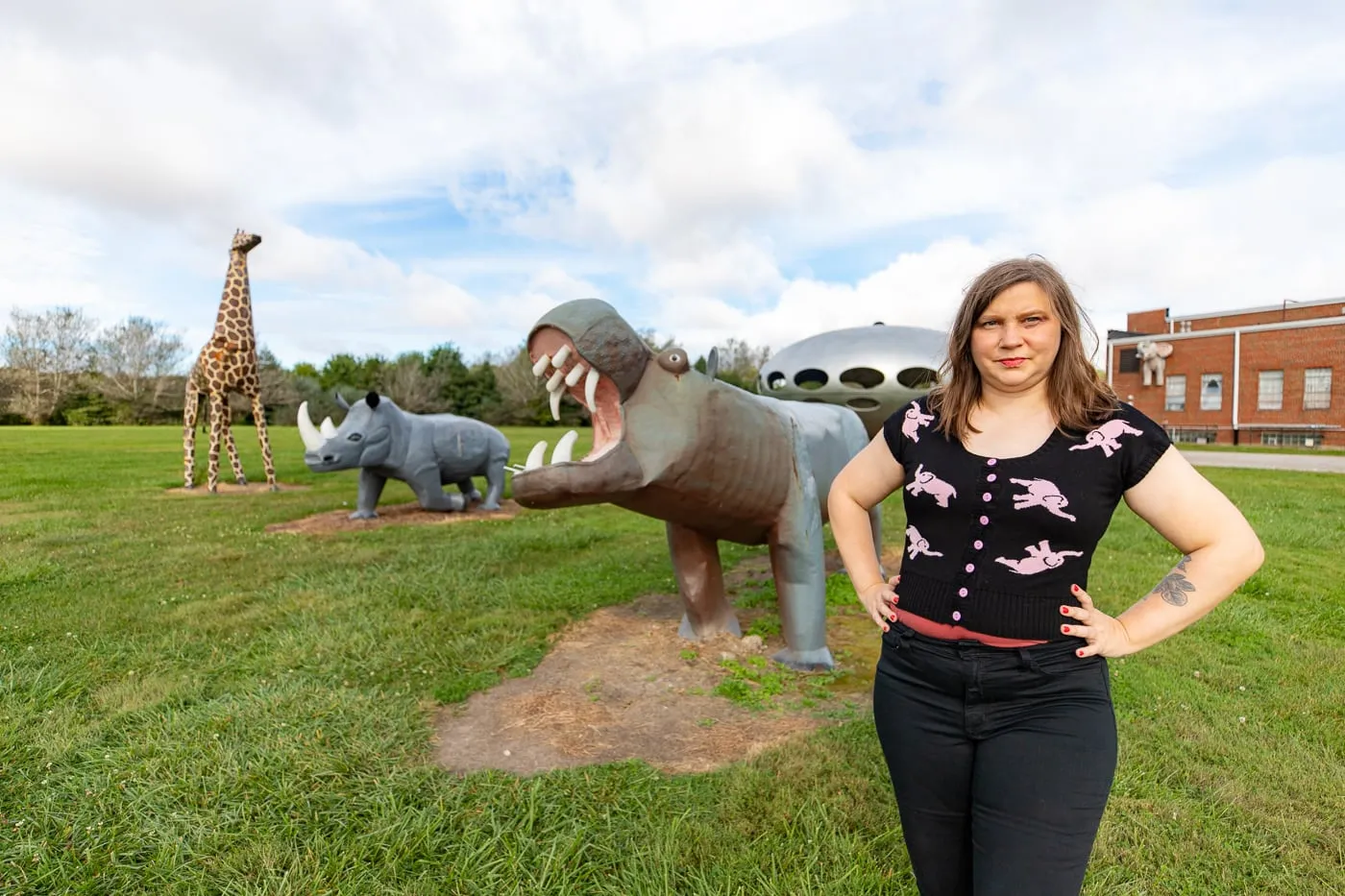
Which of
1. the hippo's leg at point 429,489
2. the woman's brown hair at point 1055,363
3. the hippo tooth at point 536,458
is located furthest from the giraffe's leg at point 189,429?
the woman's brown hair at point 1055,363

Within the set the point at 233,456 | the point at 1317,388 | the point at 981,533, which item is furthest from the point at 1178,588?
the point at 1317,388

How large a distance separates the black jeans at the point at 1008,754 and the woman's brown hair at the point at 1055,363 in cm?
44

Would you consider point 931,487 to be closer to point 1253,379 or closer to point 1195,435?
point 1253,379

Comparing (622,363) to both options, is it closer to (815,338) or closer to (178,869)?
(178,869)

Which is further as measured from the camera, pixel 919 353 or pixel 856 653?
pixel 919 353

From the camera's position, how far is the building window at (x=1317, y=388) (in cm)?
2303

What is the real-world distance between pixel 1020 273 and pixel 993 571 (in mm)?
588

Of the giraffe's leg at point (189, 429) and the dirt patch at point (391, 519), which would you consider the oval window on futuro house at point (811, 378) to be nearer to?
the dirt patch at point (391, 519)

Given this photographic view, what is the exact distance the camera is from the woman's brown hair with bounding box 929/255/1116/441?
4.64 ft

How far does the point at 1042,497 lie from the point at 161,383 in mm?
45498

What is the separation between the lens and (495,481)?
33.4 feet

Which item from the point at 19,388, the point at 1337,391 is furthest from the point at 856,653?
the point at 19,388

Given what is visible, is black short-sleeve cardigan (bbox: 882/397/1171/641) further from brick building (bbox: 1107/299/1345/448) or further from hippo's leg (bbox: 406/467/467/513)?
brick building (bbox: 1107/299/1345/448)

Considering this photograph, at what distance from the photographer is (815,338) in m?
7.64
